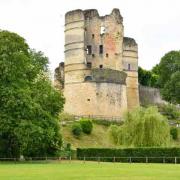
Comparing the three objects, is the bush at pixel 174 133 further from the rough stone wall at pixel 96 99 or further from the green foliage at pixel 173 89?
the green foliage at pixel 173 89

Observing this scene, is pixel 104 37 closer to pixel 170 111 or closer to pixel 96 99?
pixel 96 99

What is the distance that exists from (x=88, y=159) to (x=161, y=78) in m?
38.1

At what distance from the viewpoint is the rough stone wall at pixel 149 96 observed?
82.2m

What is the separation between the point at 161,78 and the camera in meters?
83.2

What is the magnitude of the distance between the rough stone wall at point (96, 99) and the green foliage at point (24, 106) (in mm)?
21877

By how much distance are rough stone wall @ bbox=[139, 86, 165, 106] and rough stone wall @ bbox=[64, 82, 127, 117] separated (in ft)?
43.3

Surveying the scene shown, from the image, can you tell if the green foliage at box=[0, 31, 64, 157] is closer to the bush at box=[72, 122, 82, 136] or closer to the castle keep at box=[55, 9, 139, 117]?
the bush at box=[72, 122, 82, 136]

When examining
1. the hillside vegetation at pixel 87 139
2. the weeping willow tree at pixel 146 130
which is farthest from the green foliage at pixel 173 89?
the weeping willow tree at pixel 146 130

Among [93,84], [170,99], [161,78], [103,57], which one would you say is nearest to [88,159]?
[93,84]

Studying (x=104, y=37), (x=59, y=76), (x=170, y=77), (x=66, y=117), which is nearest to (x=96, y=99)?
(x=66, y=117)

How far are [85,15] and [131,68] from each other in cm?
1082

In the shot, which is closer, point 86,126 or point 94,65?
point 86,126

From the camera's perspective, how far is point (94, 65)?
71875mm

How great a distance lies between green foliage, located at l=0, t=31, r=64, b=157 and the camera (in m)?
39.8
